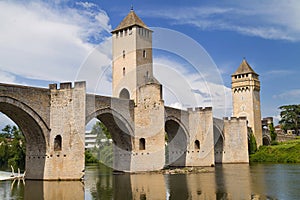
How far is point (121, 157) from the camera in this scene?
28.1 m

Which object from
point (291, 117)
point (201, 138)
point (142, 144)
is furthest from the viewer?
point (291, 117)

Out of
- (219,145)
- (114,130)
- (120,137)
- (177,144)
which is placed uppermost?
(114,130)

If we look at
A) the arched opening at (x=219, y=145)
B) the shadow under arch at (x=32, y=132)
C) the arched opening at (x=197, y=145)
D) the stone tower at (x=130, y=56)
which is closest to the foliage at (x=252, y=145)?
the arched opening at (x=219, y=145)

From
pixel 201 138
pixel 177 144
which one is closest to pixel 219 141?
pixel 201 138

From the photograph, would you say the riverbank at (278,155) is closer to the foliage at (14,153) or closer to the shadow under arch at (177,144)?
the shadow under arch at (177,144)

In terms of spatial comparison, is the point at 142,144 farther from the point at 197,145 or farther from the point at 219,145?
the point at 219,145

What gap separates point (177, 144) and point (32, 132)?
18052mm

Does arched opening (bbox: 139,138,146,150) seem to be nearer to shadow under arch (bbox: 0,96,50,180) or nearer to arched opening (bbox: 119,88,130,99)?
arched opening (bbox: 119,88,130,99)

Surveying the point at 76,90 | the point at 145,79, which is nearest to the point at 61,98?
the point at 76,90

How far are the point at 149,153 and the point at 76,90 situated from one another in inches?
339

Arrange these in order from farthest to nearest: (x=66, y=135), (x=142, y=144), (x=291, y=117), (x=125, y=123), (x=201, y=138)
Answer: (x=291, y=117), (x=201, y=138), (x=142, y=144), (x=125, y=123), (x=66, y=135)

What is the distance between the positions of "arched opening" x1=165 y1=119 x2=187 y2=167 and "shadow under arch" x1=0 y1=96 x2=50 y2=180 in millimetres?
15775

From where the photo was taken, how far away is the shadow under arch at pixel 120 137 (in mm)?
26770

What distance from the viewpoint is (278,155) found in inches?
1640
